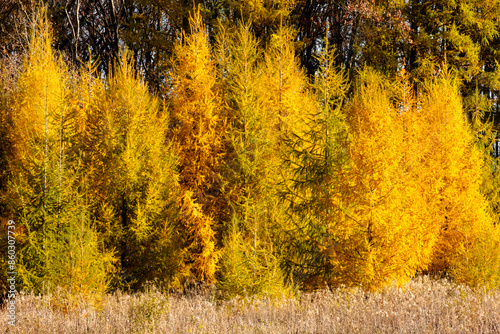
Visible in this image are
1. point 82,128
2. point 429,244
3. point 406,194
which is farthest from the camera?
point 82,128

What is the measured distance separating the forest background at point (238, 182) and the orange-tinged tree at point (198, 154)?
0.05 metres

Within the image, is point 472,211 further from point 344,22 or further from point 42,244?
point 344,22

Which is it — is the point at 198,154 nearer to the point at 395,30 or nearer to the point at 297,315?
the point at 297,315

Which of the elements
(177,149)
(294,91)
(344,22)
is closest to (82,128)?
(177,149)

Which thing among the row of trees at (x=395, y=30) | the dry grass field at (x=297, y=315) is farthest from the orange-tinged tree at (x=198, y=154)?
the row of trees at (x=395, y=30)

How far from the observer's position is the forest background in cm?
1045

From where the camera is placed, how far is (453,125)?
14.6 metres

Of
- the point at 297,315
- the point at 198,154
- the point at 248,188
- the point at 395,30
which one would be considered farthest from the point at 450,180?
the point at 395,30

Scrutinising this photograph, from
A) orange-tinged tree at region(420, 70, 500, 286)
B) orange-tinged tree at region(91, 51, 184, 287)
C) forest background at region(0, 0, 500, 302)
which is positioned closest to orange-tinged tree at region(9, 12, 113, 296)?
forest background at region(0, 0, 500, 302)

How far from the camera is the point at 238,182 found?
41.9 ft

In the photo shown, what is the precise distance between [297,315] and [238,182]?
4480 millimetres

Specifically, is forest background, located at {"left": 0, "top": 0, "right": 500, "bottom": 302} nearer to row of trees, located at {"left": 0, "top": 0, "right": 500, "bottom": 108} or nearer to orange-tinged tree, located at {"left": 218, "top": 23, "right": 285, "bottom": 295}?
orange-tinged tree, located at {"left": 218, "top": 23, "right": 285, "bottom": 295}

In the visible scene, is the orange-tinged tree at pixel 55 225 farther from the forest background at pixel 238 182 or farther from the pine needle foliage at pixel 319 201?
the pine needle foliage at pixel 319 201

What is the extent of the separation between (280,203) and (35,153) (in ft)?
19.2
